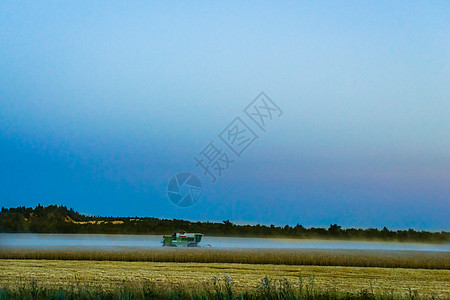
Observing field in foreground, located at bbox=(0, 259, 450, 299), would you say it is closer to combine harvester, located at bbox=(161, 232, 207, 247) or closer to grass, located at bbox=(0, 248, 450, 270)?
grass, located at bbox=(0, 248, 450, 270)

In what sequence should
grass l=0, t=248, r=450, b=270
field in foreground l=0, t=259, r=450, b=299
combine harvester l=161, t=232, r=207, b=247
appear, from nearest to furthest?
field in foreground l=0, t=259, r=450, b=299 < grass l=0, t=248, r=450, b=270 < combine harvester l=161, t=232, r=207, b=247

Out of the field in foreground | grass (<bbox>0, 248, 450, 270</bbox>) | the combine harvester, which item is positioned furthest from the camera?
the combine harvester

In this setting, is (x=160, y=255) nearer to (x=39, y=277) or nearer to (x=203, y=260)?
(x=203, y=260)

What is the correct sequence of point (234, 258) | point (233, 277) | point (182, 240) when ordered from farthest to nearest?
point (182, 240)
point (234, 258)
point (233, 277)

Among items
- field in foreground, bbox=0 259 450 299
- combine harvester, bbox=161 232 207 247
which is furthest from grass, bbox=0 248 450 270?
combine harvester, bbox=161 232 207 247

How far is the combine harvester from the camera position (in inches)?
1578

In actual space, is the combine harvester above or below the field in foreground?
above

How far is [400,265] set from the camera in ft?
96.0

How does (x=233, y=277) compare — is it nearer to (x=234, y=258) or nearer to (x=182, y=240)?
(x=234, y=258)

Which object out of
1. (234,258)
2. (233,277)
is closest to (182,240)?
(234,258)

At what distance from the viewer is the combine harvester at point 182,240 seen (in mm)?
40094

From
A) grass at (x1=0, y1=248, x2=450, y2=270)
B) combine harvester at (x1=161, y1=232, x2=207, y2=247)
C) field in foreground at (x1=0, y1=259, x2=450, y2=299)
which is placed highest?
combine harvester at (x1=161, y1=232, x2=207, y2=247)

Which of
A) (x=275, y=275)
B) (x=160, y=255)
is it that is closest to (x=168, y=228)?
(x=160, y=255)

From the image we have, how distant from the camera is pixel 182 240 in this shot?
4028 cm
